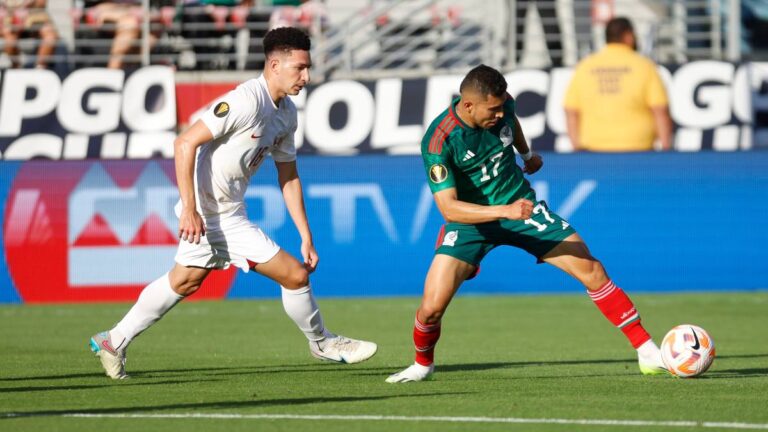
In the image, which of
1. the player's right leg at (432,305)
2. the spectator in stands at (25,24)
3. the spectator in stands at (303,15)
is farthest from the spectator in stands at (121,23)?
the player's right leg at (432,305)

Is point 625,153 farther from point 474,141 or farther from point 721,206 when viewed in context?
point 474,141

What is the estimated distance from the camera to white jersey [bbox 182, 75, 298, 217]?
8.49m

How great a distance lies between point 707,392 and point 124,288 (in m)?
8.51

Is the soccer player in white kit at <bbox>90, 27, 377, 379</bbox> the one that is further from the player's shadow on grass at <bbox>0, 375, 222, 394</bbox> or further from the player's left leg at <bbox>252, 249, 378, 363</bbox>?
the player's shadow on grass at <bbox>0, 375, 222, 394</bbox>

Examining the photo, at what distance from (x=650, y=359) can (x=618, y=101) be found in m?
7.14

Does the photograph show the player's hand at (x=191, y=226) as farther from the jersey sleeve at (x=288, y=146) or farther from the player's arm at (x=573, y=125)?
the player's arm at (x=573, y=125)

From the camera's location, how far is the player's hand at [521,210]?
25.0 ft

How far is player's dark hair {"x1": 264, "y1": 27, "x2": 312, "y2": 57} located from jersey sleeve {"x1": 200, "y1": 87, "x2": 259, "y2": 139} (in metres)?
0.34

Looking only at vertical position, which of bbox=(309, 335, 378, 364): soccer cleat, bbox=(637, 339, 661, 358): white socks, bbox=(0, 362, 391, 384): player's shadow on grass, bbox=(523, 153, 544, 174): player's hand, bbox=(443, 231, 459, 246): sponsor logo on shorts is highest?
bbox=(523, 153, 544, 174): player's hand

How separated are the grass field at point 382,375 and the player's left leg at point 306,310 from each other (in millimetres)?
147

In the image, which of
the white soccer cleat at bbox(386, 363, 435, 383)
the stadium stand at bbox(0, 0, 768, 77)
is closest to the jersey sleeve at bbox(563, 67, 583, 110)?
the stadium stand at bbox(0, 0, 768, 77)

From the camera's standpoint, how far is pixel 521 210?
765 centimetres

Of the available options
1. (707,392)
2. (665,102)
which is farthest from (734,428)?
(665,102)

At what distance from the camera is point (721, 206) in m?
15.4
